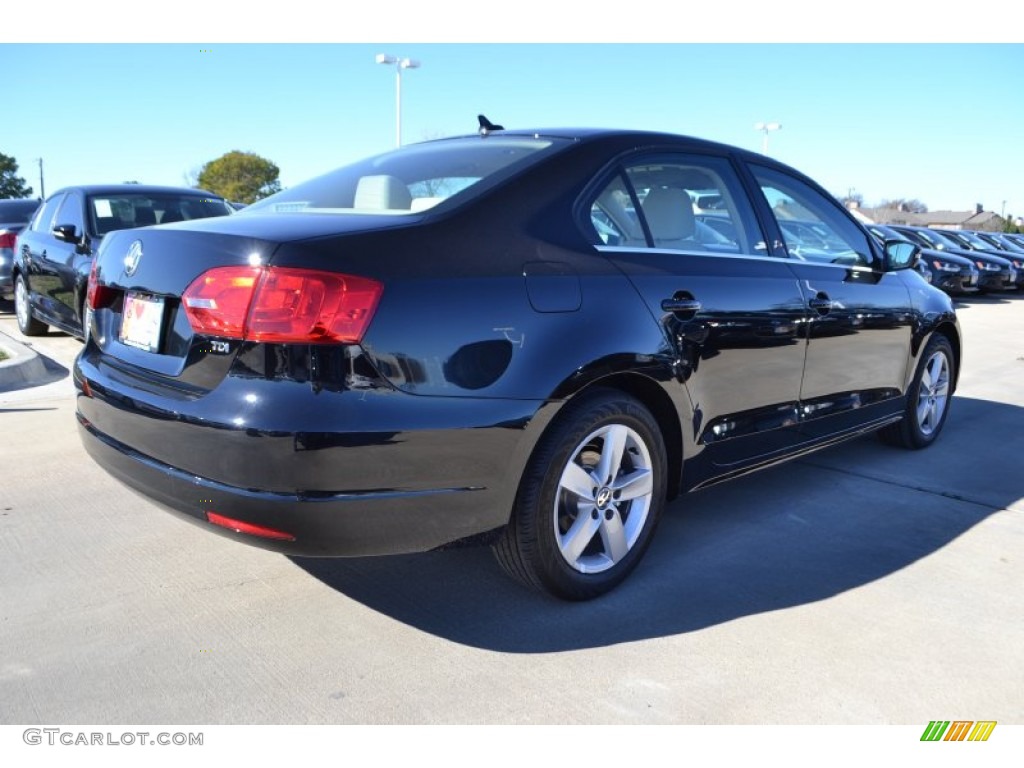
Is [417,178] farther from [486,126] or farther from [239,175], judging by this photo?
[239,175]

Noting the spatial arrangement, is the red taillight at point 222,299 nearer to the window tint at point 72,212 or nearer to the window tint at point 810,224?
the window tint at point 810,224

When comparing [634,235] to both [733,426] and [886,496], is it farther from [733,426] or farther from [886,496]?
A: [886,496]

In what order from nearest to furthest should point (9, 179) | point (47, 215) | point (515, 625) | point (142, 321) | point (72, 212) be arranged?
point (142, 321) → point (515, 625) → point (72, 212) → point (47, 215) → point (9, 179)

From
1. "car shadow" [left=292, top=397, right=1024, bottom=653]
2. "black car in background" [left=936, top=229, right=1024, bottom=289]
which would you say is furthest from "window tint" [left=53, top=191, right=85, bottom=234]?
"black car in background" [left=936, top=229, right=1024, bottom=289]

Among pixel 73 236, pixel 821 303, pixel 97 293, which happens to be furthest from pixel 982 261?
pixel 97 293

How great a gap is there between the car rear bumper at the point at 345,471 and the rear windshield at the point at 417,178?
0.74 m

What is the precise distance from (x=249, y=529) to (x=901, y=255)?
3.89 meters

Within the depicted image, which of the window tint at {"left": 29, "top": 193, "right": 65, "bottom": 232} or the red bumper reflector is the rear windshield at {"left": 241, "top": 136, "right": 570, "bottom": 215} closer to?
the red bumper reflector

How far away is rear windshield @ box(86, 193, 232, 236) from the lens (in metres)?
7.32

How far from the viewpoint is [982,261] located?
61.2 feet

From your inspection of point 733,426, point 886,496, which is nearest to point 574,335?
point 733,426
